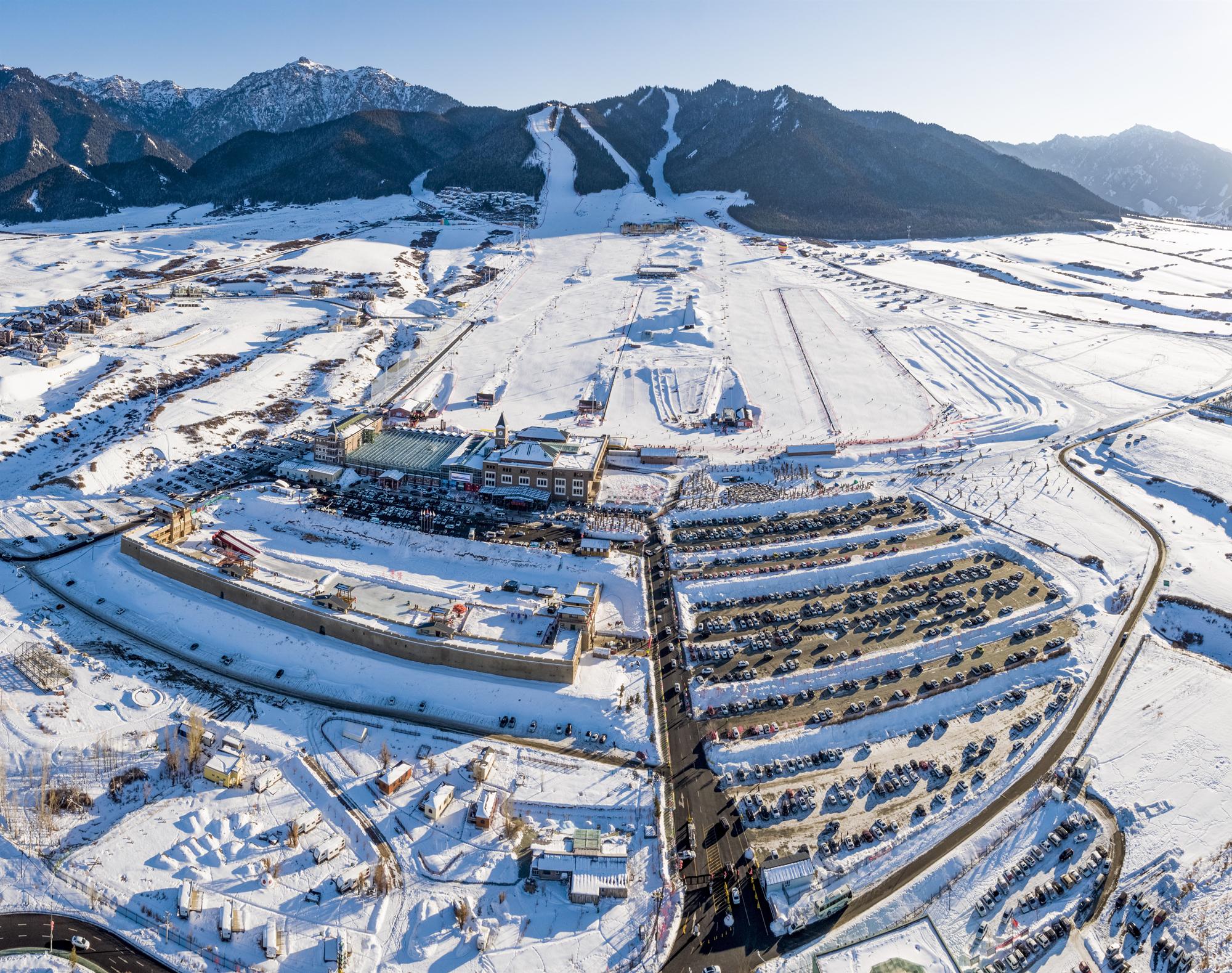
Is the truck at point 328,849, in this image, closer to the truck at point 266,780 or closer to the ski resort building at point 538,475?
the truck at point 266,780

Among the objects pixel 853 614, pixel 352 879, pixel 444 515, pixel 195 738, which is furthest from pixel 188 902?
pixel 853 614

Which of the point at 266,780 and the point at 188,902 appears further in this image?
the point at 266,780

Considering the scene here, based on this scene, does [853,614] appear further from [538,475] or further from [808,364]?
[808,364]

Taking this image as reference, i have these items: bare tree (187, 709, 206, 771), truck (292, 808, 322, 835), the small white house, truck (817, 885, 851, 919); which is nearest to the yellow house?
bare tree (187, 709, 206, 771)

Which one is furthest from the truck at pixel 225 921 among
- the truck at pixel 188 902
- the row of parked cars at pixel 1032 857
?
the row of parked cars at pixel 1032 857

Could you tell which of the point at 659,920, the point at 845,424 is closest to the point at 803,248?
the point at 845,424
